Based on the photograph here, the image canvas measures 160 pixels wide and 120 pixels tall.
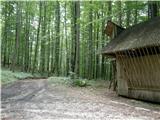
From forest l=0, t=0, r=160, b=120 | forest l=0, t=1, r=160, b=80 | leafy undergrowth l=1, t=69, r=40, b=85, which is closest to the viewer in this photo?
forest l=0, t=0, r=160, b=120

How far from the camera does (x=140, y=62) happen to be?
1337 cm

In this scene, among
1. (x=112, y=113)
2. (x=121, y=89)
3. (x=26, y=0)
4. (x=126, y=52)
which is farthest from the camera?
(x=26, y=0)

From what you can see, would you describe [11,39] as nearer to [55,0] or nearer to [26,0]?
[26,0]

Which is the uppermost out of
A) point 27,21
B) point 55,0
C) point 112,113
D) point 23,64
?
point 55,0

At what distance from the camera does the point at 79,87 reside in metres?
17.8

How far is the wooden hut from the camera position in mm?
12188

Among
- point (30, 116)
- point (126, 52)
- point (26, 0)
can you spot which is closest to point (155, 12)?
point (126, 52)

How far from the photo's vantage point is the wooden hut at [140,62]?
12188mm

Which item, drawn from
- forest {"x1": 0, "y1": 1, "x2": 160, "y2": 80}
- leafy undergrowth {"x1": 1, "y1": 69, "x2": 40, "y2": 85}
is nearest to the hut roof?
leafy undergrowth {"x1": 1, "y1": 69, "x2": 40, "y2": 85}

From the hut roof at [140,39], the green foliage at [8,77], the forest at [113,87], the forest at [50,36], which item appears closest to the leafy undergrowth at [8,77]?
the green foliage at [8,77]

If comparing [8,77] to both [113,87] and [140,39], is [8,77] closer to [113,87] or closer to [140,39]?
[113,87]

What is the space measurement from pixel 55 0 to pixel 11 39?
8505mm

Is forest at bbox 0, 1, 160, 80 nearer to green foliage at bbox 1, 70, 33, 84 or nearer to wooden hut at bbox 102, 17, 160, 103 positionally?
green foliage at bbox 1, 70, 33, 84

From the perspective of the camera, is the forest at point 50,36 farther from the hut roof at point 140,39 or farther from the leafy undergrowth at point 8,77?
the hut roof at point 140,39
